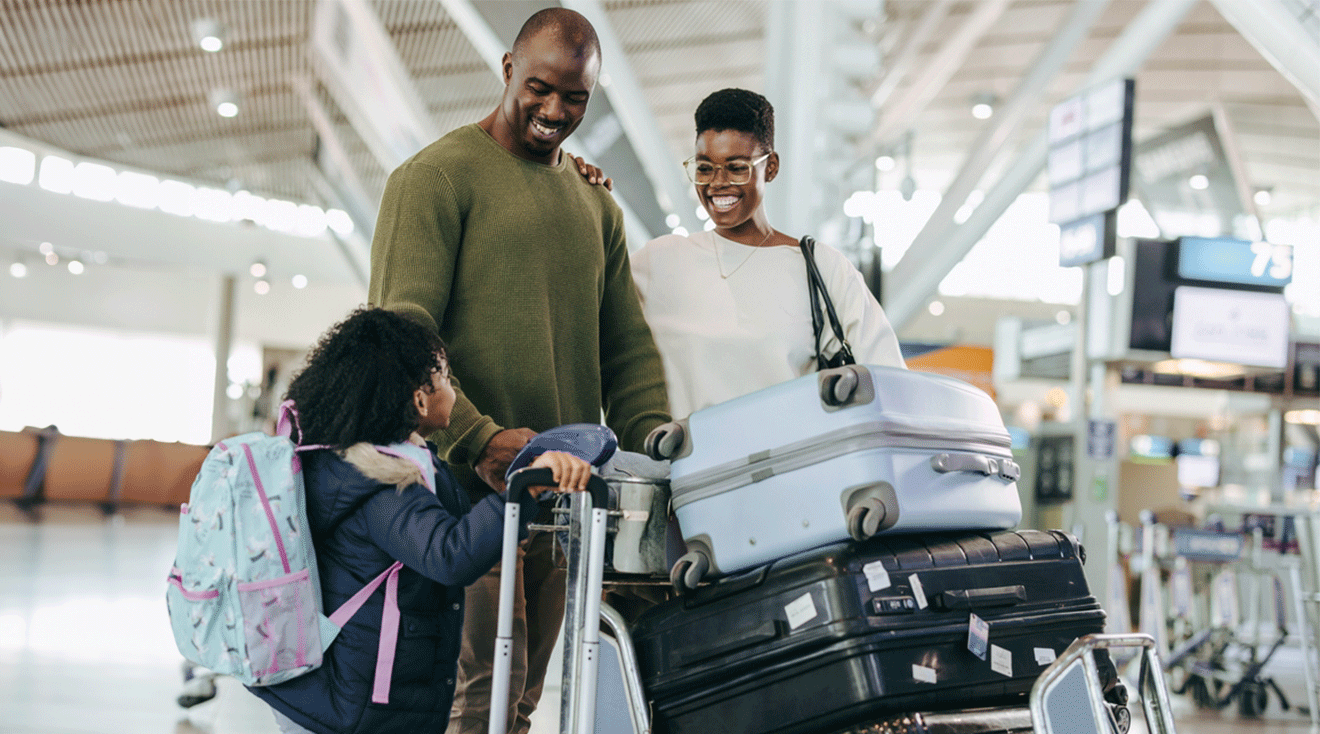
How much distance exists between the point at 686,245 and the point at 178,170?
23484mm

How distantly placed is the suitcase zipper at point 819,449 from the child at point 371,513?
1.04 feet

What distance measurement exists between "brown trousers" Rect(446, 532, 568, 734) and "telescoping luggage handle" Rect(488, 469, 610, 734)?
35cm

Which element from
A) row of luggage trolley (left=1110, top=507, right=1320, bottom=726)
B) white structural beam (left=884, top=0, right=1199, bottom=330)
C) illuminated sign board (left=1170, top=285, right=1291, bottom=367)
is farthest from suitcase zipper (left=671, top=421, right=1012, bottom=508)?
illuminated sign board (left=1170, top=285, right=1291, bottom=367)

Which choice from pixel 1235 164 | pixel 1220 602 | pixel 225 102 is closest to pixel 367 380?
pixel 1220 602

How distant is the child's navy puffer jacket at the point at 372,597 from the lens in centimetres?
190

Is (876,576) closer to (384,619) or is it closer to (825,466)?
(825,466)

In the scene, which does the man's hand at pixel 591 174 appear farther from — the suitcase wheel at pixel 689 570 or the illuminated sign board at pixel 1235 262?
the illuminated sign board at pixel 1235 262

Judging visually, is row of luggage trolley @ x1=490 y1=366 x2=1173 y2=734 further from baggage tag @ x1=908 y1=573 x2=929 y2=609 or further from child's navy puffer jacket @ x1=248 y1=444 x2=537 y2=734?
child's navy puffer jacket @ x1=248 y1=444 x2=537 y2=734

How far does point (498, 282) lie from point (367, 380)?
30cm

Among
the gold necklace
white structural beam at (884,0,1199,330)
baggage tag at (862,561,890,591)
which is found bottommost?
baggage tag at (862,561,890,591)

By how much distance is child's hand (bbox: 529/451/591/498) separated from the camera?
5.50ft

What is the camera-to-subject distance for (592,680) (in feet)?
5.34

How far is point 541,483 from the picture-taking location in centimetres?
169

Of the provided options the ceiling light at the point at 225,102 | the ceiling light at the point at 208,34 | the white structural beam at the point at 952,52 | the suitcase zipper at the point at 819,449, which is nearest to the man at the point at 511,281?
the suitcase zipper at the point at 819,449
